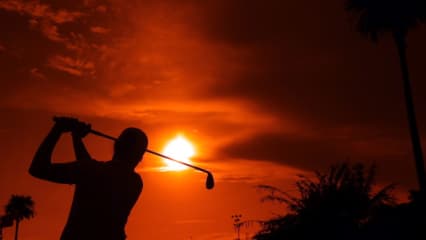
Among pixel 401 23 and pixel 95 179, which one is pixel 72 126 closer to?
pixel 95 179

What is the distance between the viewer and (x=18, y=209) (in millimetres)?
87750

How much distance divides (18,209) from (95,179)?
91001 millimetres

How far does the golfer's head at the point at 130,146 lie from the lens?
392 cm

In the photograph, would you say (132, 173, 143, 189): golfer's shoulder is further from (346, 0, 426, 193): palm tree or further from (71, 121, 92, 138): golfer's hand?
(346, 0, 426, 193): palm tree

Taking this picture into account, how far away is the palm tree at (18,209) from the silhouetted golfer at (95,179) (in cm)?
9023

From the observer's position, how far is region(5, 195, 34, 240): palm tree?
87.6m

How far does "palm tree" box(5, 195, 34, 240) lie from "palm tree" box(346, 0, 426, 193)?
7226cm

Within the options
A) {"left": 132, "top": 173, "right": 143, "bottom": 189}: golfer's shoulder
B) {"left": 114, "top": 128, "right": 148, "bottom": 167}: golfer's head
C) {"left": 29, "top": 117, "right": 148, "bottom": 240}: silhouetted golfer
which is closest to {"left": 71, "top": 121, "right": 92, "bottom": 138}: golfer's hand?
{"left": 29, "top": 117, "right": 148, "bottom": 240}: silhouetted golfer

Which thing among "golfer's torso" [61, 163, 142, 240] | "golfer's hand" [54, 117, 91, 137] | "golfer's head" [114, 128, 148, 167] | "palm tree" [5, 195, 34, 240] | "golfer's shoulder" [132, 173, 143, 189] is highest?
"palm tree" [5, 195, 34, 240]

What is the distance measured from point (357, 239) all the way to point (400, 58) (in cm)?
1129

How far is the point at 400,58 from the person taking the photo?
31531mm

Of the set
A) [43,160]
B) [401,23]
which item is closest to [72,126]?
[43,160]

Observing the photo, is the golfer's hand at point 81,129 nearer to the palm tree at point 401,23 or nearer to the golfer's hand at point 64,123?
the golfer's hand at point 64,123

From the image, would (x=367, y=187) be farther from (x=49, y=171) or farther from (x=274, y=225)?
(x=49, y=171)
